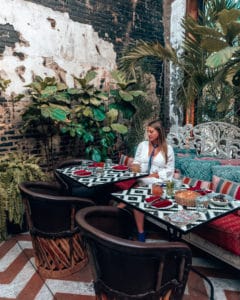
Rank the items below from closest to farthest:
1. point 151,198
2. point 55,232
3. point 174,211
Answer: point 174,211
point 151,198
point 55,232

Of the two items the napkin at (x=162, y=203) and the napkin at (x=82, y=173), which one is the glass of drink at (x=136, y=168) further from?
the napkin at (x=162, y=203)

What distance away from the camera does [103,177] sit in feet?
8.98

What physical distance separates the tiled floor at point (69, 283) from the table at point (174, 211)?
13 centimetres

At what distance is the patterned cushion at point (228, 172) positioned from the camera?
2.67 metres

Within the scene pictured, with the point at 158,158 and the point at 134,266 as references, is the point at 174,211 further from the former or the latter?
the point at 158,158

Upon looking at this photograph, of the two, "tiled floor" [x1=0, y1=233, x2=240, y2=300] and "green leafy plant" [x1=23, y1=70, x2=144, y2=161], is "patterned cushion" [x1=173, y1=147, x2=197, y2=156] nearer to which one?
"green leafy plant" [x1=23, y1=70, x2=144, y2=161]

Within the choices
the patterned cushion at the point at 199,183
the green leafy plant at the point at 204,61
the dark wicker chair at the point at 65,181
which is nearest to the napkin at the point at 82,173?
the dark wicker chair at the point at 65,181

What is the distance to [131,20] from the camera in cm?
491

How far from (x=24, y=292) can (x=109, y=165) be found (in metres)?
1.55

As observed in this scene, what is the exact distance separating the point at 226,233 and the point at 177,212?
0.67 metres

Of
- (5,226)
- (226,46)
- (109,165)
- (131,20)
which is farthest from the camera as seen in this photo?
(131,20)

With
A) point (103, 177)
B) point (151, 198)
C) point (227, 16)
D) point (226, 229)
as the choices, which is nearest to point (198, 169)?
point (226, 229)

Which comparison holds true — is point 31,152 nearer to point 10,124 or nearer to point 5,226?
point 10,124

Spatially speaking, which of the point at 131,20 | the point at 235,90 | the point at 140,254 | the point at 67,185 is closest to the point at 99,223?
the point at 140,254
